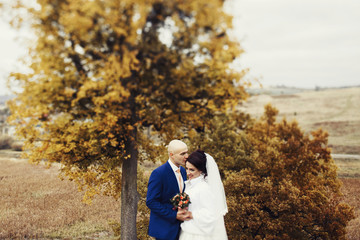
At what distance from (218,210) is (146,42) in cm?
361

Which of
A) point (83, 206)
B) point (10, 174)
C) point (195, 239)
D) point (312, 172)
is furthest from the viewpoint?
point (10, 174)

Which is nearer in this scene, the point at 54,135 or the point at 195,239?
the point at 195,239

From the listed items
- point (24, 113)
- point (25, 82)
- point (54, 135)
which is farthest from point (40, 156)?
point (25, 82)

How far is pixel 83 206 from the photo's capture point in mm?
20000

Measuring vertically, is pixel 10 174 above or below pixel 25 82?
below

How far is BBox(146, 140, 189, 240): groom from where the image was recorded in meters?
5.45

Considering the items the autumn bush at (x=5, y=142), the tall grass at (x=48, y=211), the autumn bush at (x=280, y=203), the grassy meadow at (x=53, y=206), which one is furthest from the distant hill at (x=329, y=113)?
the autumn bush at (x=5, y=142)

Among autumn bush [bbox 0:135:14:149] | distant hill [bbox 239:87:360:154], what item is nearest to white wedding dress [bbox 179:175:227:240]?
distant hill [bbox 239:87:360:154]

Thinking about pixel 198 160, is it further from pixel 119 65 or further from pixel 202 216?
pixel 119 65

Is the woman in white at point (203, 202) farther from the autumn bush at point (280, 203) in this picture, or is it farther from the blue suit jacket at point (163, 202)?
the autumn bush at point (280, 203)

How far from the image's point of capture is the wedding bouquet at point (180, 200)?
5219 mm

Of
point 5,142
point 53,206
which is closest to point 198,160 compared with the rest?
point 53,206

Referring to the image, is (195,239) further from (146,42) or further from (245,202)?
(245,202)

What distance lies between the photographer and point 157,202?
5.48 m
